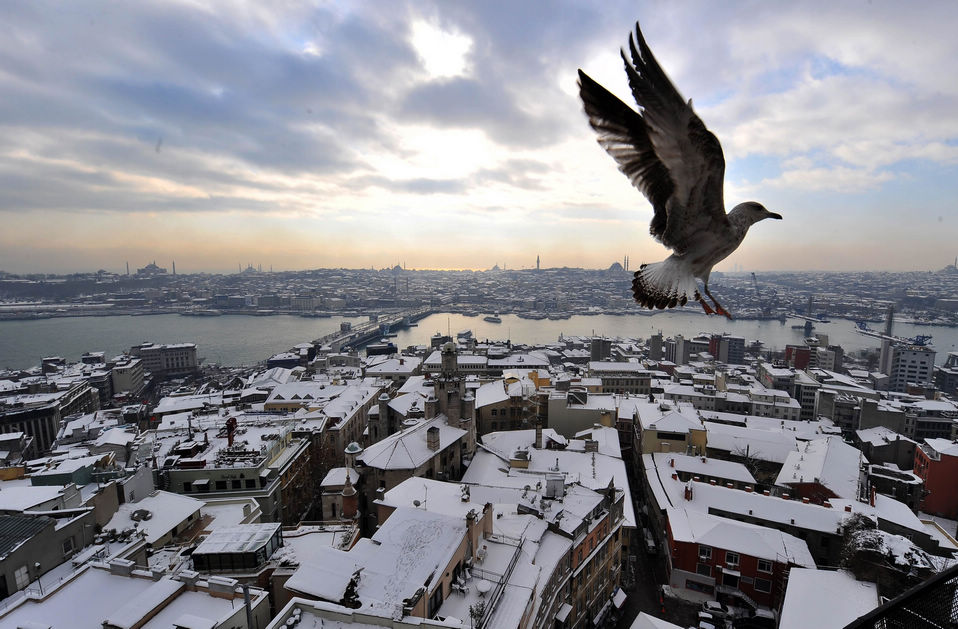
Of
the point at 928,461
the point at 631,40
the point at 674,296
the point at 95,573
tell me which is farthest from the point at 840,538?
the point at 95,573

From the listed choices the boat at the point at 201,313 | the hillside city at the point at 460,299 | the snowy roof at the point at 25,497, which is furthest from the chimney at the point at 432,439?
the boat at the point at 201,313

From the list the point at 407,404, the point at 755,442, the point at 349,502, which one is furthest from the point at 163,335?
the point at 755,442

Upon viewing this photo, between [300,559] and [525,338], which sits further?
[525,338]

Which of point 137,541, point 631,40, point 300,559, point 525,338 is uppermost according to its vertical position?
point 631,40

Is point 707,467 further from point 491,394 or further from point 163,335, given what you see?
point 163,335

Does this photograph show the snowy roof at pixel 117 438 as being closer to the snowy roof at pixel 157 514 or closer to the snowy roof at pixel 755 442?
the snowy roof at pixel 157 514

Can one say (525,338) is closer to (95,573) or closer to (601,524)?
(601,524)

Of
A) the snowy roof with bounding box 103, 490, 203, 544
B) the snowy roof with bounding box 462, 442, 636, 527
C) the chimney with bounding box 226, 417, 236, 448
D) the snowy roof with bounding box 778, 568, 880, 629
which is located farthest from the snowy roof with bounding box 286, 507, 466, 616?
the chimney with bounding box 226, 417, 236, 448
